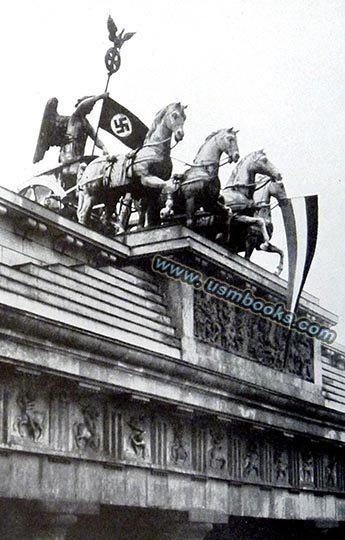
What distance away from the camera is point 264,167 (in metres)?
→ 21.5

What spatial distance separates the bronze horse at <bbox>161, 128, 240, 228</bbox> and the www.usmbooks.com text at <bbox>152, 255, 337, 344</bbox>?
1.06 metres

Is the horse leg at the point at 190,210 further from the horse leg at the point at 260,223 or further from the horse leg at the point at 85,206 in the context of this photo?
the horse leg at the point at 85,206

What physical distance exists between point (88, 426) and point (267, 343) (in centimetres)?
714

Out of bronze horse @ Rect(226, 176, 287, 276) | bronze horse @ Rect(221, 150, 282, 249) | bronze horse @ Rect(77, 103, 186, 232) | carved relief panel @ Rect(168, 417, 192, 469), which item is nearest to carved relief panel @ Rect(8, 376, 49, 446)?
carved relief panel @ Rect(168, 417, 192, 469)

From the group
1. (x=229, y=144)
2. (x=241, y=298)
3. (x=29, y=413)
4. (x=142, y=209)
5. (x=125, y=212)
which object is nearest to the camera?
(x=29, y=413)

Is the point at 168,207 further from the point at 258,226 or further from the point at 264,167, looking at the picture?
the point at 264,167

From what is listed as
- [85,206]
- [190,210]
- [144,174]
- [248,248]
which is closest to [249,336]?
[248,248]

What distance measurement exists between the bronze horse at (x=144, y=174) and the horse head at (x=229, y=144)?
84cm

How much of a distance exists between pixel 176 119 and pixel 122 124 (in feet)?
12.0

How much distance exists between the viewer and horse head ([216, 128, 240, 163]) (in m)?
19.6

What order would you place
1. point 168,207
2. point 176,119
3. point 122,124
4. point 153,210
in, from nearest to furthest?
point 176,119
point 168,207
point 153,210
point 122,124

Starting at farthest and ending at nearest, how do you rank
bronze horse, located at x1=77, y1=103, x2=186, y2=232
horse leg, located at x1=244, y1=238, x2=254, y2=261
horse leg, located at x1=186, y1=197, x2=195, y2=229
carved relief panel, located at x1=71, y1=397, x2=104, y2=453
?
horse leg, located at x1=244, y1=238, x2=254, y2=261
horse leg, located at x1=186, y1=197, x2=195, y2=229
bronze horse, located at x1=77, y1=103, x2=186, y2=232
carved relief panel, located at x1=71, y1=397, x2=104, y2=453

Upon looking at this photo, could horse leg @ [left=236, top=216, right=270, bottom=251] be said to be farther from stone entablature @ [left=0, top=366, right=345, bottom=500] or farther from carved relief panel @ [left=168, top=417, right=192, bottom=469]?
carved relief panel @ [left=168, top=417, right=192, bottom=469]

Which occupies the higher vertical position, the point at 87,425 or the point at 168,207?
the point at 168,207
